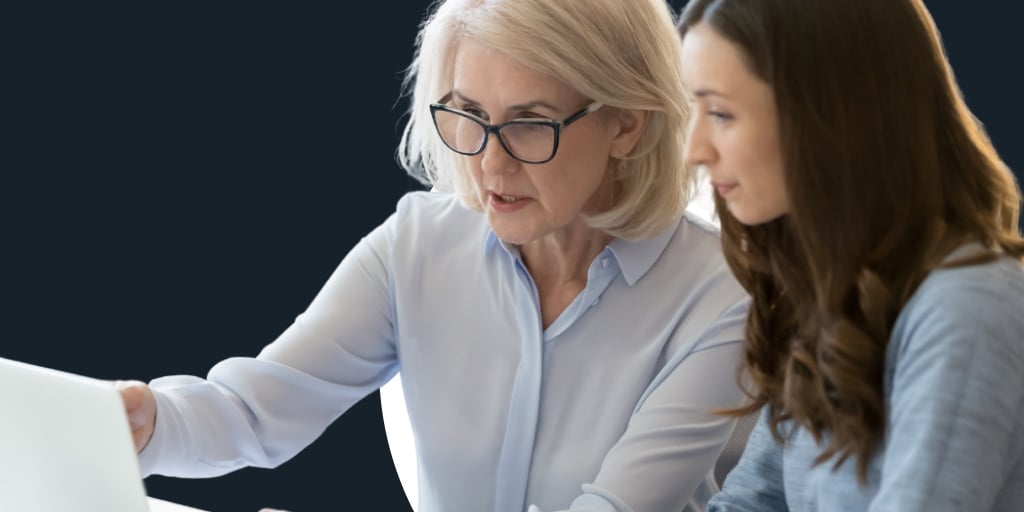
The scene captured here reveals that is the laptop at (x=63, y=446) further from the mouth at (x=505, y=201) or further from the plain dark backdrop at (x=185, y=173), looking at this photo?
the plain dark backdrop at (x=185, y=173)

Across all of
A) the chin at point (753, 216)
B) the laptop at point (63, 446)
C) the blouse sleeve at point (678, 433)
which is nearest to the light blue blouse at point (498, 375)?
the blouse sleeve at point (678, 433)

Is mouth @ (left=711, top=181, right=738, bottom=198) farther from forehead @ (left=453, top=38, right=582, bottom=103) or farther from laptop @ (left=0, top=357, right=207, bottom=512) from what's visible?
laptop @ (left=0, top=357, right=207, bottom=512)

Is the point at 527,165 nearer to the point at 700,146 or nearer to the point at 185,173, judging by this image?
the point at 700,146

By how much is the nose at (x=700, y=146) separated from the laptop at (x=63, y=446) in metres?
0.65

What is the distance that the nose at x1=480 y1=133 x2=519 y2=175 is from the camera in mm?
1960

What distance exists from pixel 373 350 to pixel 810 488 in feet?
2.91

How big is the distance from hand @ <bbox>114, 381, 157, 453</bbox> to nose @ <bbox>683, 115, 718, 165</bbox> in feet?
2.87

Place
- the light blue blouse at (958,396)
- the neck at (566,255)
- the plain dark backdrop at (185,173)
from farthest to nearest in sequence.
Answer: the plain dark backdrop at (185,173) → the neck at (566,255) → the light blue blouse at (958,396)

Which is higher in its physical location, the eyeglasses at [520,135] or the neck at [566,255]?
the eyeglasses at [520,135]

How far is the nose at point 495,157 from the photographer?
77.2 inches

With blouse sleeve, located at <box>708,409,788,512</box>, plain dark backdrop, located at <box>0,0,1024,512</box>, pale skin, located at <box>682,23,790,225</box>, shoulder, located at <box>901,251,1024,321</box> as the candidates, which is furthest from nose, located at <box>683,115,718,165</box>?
plain dark backdrop, located at <box>0,0,1024,512</box>

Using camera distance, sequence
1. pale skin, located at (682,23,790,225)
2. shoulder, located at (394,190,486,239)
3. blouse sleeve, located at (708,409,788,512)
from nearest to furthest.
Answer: pale skin, located at (682,23,790,225) < blouse sleeve, located at (708,409,788,512) < shoulder, located at (394,190,486,239)

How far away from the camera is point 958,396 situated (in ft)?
4.12

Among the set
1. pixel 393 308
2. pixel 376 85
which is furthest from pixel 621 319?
pixel 376 85
